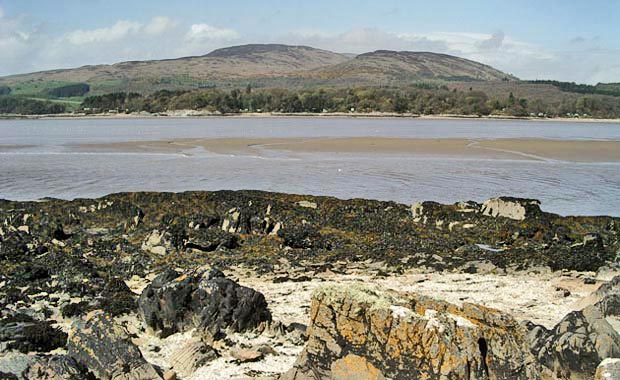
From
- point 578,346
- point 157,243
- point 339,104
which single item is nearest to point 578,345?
point 578,346

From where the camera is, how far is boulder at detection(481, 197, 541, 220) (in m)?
16.6

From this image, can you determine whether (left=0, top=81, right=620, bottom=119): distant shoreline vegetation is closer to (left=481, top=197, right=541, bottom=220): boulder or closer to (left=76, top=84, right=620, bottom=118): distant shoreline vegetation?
(left=76, top=84, right=620, bottom=118): distant shoreline vegetation

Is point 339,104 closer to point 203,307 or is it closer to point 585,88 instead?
point 585,88

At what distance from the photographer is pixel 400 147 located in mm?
40250

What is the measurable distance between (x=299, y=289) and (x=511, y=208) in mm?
8141

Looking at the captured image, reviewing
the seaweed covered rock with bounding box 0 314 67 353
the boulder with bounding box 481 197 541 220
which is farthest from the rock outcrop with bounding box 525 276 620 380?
the boulder with bounding box 481 197 541 220

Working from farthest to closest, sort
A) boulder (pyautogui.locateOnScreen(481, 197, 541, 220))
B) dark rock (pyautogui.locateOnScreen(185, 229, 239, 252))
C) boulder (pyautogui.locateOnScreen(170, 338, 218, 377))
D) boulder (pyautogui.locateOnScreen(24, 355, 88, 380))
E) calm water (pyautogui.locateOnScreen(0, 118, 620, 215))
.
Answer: calm water (pyautogui.locateOnScreen(0, 118, 620, 215)) < boulder (pyautogui.locateOnScreen(481, 197, 541, 220)) < dark rock (pyautogui.locateOnScreen(185, 229, 239, 252)) < boulder (pyautogui.locateOnScreen(170, 338, 218, 377)) < boulder (pyautogui.locateOnScreen(24, 355, 88, 380))

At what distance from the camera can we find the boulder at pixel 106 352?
22.2 feet

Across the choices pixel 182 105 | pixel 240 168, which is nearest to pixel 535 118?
pixel 182 105

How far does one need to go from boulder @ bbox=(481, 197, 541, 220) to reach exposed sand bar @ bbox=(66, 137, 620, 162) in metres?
18.3

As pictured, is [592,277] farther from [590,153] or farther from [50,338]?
[590,153]

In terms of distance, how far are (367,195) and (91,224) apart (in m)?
9.23

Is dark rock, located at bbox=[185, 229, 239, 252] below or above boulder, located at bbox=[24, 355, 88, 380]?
below

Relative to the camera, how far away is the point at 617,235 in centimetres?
1505
